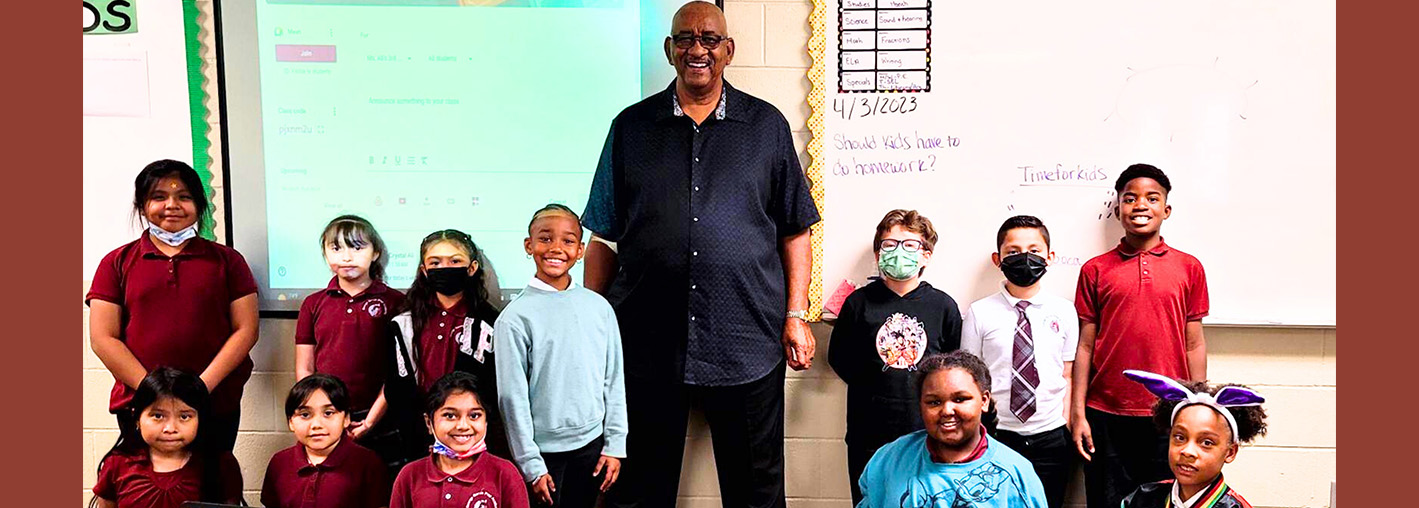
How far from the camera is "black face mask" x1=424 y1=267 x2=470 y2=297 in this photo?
10.8 ft

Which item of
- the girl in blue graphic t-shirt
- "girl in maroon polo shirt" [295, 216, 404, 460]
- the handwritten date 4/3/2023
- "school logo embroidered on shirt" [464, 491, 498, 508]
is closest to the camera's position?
the girl in blue graphic t-shirt

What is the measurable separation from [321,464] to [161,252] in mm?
876

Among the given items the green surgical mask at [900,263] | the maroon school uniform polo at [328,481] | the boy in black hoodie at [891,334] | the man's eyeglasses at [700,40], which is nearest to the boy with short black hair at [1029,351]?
the boy in black hoodie at [891,334]

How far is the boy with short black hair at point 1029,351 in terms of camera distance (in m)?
3.26

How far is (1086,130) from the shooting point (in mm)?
3406

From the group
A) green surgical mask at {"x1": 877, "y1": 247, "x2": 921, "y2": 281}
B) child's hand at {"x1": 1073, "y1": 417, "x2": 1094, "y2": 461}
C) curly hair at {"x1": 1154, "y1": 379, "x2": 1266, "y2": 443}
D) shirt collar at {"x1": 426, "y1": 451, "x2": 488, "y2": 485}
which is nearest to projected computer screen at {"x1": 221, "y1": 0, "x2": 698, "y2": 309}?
shirt collar at {"x1": 426, "y1": 451, "x2": 488, "y2": 485}

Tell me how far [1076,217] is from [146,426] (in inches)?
109

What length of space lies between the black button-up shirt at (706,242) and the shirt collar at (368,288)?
0.76 meters

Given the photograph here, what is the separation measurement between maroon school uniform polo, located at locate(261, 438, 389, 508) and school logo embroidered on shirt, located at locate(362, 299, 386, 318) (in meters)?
0.44

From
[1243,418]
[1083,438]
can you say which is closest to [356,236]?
[1083,438]

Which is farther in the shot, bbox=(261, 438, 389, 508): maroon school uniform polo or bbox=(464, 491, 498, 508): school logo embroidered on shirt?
bbox=(261, 438, 389, 508): maroon school uniform polo

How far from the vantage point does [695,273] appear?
317cm

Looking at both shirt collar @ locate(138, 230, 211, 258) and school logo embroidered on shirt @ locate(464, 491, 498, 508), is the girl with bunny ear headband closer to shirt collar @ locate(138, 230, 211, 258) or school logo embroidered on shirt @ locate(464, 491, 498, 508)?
school logo embroidered on shirt @ locate(464, 491, 498, 508)

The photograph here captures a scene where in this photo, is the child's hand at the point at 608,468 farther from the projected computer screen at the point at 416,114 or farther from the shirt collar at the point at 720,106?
the shirt collar at the point at 720,106
